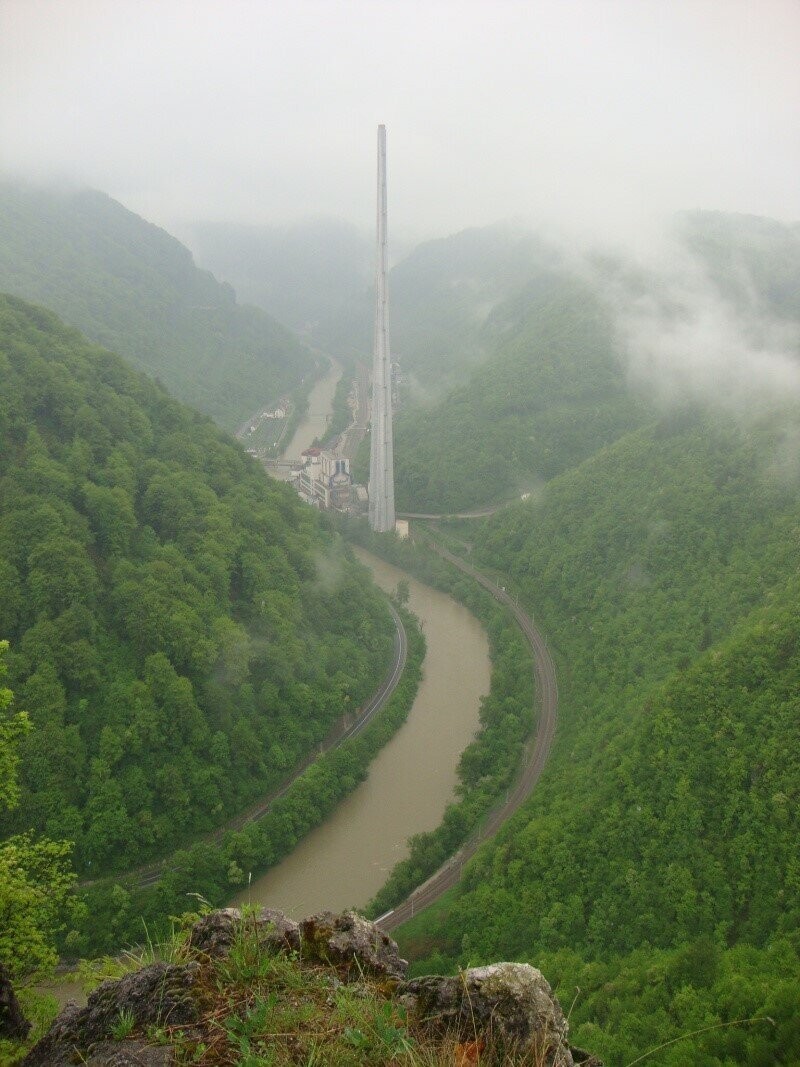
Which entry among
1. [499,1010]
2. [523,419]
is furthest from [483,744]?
Result: [523,419]

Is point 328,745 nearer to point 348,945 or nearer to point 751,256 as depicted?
point 348,945

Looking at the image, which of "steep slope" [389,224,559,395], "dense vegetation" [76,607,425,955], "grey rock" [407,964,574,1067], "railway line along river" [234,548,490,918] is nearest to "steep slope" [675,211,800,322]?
"steep slope" [389,224,559,395]

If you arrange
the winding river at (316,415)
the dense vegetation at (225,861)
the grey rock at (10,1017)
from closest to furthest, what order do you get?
the grey rock at (10,1017) < the dense vegetation at (225,861) < the winding river at (316,415)

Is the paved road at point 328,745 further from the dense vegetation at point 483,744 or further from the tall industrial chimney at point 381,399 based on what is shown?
the tall industrial chimney at point 381,399

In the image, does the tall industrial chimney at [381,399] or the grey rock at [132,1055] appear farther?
the tall industrial chimney at [381,399]

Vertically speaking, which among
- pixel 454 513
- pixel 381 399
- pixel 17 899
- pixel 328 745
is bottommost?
pixel 328 745

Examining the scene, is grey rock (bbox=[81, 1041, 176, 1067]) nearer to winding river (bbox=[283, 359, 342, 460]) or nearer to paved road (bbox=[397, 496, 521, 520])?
paved road (bbox=[397, 496, 521, 520])

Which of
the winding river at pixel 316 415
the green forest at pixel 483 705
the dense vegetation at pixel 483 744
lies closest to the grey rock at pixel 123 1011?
the green forest at pixel 483 705
